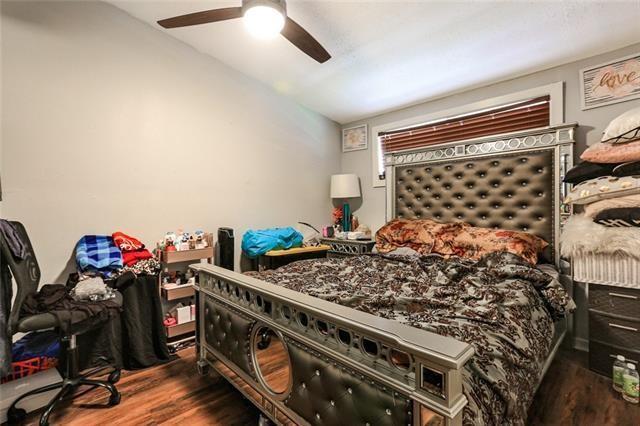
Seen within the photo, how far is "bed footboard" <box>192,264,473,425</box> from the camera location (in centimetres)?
66

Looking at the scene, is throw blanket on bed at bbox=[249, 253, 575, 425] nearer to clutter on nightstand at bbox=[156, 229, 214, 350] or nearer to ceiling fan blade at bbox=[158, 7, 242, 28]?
clutter on nightstand at bbox=[156, 229, 214, 350]

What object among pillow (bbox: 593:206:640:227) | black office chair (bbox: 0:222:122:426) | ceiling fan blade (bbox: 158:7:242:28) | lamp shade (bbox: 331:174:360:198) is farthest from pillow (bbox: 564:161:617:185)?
black office chair (bbox: 0:222:122:426)

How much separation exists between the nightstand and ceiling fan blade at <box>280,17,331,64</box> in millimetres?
1753

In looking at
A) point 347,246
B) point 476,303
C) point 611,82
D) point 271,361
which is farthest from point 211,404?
point 611,82

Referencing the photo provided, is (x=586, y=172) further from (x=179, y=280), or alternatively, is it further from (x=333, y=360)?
(x=179, y=280)

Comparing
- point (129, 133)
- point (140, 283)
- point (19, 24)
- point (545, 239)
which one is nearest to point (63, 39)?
point (19, 24)

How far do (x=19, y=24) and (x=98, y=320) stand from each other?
1949 millimetres

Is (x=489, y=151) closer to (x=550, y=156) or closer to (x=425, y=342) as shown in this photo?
(x=550, y=156)

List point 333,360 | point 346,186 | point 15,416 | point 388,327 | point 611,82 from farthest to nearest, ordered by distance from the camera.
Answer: point 346,186, point 611,82, point 15,416, point 333,360, point 388,327

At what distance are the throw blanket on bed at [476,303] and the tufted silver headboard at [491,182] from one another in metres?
0.67

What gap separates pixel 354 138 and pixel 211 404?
3132mm

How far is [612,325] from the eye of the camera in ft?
5.73

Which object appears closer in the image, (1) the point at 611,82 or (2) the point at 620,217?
(2) the point at 620,217

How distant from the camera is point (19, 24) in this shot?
183cm
